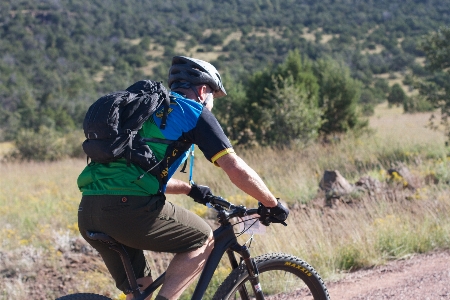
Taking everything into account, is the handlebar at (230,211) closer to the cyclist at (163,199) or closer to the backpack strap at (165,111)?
the cyclist at (163,199)

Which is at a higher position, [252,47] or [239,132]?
[239,132]

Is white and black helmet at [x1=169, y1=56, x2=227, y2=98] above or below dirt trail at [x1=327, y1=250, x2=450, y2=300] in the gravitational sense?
above

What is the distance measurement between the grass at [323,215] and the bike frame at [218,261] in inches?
83.0

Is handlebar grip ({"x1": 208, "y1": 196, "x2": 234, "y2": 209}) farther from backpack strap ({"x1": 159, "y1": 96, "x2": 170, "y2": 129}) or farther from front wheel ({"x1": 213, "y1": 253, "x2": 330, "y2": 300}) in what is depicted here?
backpack strap ({"x1": 159, "y1": 96, "x2": 170, "y2": 129})

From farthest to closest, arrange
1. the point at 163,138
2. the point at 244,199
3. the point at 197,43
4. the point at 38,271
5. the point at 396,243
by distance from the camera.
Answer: the point at 197,43 → the point at 244,199 → the point at 38,271 → the point at 396,243 → the point at 163,138

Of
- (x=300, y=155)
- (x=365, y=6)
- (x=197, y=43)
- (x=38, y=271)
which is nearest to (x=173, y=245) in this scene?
(x=38, y=271)

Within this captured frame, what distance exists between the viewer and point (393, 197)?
276 inches

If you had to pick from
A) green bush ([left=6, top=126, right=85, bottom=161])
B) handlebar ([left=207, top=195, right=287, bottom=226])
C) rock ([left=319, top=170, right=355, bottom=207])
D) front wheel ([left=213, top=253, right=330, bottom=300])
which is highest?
handlebar ([left=207, top=195, right=287, bottom=226])

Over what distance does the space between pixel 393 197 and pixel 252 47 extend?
7262 centimetres

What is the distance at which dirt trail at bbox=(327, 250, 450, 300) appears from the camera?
459cm

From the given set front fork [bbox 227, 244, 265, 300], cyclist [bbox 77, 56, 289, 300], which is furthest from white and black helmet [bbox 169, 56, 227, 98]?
front fork [bbox 227, 244, 265, 300]

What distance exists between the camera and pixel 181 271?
9.77 feet

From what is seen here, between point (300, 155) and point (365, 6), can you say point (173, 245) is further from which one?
point (365, 6)

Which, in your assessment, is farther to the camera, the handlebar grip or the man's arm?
the handlebar grip
